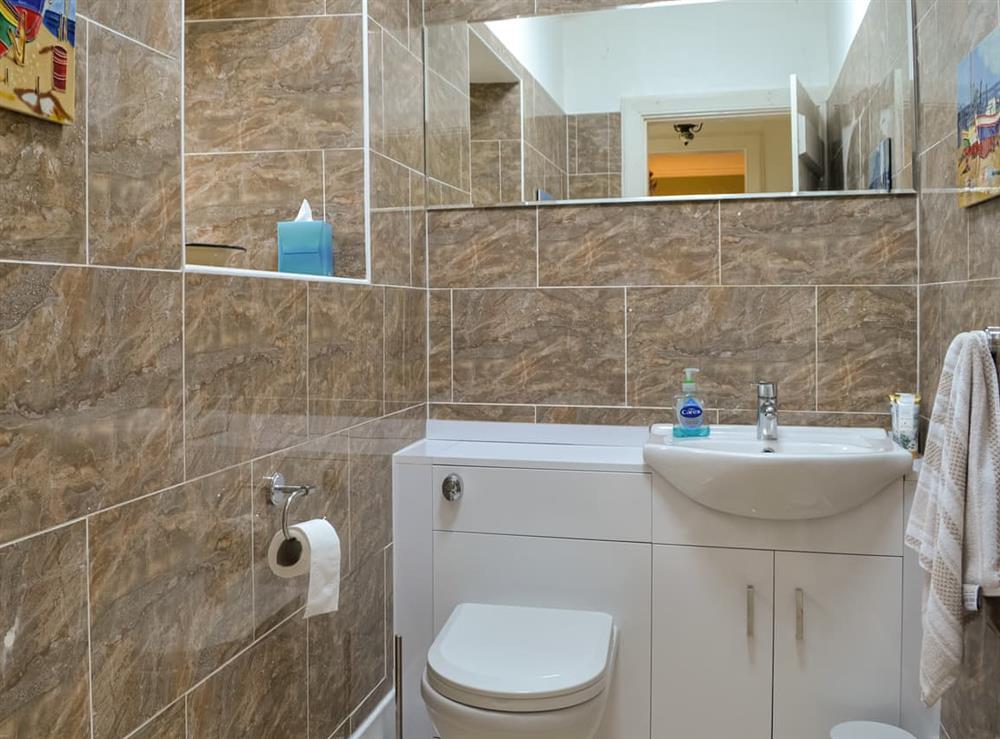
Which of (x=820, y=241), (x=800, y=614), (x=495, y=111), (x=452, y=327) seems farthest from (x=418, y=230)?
(x=800, y=614)

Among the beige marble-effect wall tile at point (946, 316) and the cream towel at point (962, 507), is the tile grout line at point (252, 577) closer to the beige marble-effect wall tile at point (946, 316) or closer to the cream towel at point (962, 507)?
the cream towel at point (962, 507)

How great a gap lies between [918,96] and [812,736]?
1.71 meters

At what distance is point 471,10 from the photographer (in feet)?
8.76

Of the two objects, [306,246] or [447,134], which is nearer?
[306,246]

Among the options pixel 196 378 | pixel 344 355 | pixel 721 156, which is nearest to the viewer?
pixel 196 378

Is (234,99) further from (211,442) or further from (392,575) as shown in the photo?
(392,575)

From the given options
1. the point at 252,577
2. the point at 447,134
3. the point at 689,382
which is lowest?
the point at 252,577

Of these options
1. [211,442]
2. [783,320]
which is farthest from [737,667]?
[211,442]

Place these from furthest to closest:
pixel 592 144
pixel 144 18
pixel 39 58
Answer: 1. pixel 592 144
2. pixel 144 18
3. pixel 39 58

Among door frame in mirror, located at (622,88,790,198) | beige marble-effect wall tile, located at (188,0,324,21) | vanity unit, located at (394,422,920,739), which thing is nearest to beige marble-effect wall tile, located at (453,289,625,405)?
vanity unit, located at (394,422,920,739)

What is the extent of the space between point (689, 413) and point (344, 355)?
951 mm

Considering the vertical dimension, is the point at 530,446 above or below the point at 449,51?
below

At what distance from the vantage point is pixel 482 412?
2.67 m

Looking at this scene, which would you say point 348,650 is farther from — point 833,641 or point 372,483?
point 833,641
